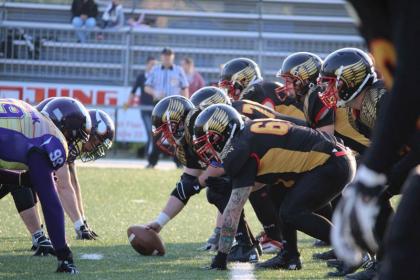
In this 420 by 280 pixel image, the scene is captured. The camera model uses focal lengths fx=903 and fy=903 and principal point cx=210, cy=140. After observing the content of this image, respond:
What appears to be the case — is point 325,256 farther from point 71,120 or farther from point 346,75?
point 71,120

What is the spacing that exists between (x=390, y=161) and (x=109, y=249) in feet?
15.7

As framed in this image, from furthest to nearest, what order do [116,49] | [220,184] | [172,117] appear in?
[116,49], [172,117], [220,184]

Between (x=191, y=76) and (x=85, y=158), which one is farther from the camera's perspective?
(x=191, y=76)

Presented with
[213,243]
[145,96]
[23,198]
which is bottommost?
[145,96]

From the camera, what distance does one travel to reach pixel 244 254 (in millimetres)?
7164

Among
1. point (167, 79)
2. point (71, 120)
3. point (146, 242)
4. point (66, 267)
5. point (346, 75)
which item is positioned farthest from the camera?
point (167, 79)

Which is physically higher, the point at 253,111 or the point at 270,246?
the point at 253,111

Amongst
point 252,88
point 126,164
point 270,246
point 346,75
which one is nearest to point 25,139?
point 346,75

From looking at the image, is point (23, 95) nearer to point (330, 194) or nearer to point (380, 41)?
point (330, 194)

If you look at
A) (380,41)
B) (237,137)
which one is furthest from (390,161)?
(237,137)

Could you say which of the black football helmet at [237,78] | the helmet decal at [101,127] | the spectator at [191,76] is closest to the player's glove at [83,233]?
the helmet decal at [101,127]

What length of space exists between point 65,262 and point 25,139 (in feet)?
2.80

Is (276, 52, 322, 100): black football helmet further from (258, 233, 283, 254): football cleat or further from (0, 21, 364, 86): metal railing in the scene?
(0, 21, 364, 86): metal railing

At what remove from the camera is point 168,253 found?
24.4 ft
